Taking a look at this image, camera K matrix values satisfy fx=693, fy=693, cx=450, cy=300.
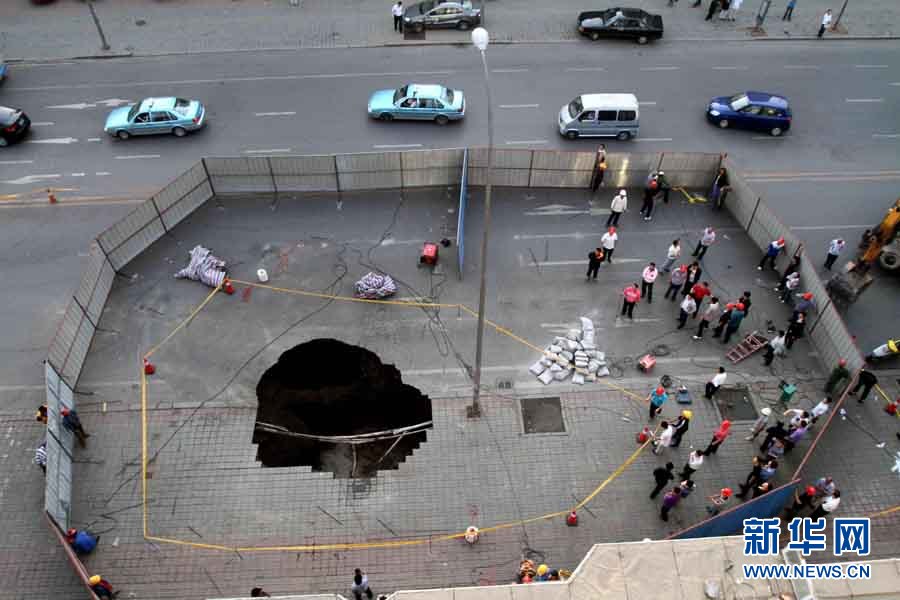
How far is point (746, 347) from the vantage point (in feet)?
67.9

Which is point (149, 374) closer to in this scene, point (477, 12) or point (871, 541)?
point (871, 541)

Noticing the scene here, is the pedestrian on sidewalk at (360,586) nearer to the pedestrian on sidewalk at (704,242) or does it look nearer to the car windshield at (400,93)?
the pedestrian on sidewalk at (704,242)

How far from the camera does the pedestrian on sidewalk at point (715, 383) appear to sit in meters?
18.7

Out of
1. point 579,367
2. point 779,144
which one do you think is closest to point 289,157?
point 579,367

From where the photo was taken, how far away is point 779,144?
28141 mm

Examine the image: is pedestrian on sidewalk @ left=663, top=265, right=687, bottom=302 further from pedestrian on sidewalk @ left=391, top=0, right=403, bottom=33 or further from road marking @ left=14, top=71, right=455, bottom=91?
pedestrian on sidewalk @ left=391, top=0, right=403, bottom=33

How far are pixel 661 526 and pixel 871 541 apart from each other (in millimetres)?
5267

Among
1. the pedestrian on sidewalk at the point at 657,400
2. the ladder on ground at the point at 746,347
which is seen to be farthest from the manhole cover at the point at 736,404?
the pedestrian on sidewalk at the point at 657,400

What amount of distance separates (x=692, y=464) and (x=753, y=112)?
681 inches

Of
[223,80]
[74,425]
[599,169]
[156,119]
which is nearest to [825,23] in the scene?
[599,169]

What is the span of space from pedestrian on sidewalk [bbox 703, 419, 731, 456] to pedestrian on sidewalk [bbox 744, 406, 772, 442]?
663mm

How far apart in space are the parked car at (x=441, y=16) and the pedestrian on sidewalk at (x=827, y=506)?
25952 mm

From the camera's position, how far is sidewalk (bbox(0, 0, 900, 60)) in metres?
A: 32.8

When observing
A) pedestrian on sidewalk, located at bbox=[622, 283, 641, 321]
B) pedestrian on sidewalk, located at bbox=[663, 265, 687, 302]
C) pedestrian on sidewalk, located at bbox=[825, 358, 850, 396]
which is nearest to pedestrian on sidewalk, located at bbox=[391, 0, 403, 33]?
pedestrian on sidewalk, located at bbox=[622, 283, 641, 321]
